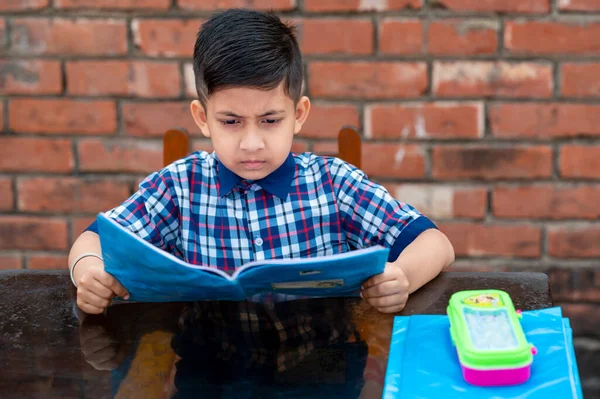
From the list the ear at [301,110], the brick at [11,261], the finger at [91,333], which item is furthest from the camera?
the brick at [11,261]

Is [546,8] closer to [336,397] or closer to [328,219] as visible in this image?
[328,219]

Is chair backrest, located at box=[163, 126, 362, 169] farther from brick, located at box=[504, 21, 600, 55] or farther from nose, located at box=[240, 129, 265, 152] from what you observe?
brick, located at box=[504, 21, 600, 55]

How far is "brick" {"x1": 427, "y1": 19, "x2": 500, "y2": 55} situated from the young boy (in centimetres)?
48

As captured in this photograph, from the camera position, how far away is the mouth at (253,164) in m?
1.09

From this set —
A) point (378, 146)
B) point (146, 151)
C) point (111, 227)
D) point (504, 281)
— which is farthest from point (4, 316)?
point (378, 146)

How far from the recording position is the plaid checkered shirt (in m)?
1.19

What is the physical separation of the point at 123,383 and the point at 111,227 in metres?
0.18

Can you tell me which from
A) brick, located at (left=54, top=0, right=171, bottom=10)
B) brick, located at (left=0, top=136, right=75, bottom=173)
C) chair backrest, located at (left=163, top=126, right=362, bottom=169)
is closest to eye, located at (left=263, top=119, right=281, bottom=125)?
chair backrest, located at (left=163, top=126, right=362, bottom=169)

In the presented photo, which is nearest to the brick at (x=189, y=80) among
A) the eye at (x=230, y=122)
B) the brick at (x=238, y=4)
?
the brick at (x=238, y=4)

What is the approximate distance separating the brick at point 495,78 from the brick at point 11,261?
3.33 ft

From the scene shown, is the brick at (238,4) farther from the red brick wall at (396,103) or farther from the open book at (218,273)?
the open book at (218,273)

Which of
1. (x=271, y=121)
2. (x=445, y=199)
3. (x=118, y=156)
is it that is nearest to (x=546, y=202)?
(x=445, y=199)

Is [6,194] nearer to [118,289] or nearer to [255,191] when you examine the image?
[255,191]

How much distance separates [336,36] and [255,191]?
527 millimetres
